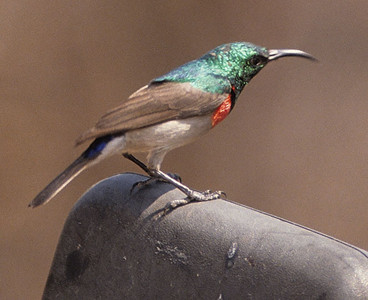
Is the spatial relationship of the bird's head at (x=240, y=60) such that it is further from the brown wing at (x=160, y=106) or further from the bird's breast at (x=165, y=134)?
the bird's breast at (x=165, y=134)

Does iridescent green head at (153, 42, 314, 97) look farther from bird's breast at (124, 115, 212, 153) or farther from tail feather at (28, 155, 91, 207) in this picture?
tail feather at (28, 155, 91, 207)

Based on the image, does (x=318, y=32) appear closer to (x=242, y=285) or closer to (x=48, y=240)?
(x=48, y=240)

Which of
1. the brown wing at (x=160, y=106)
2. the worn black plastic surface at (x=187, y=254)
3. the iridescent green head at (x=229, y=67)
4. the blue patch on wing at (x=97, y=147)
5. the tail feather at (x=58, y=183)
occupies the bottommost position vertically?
the worn black plastic surface at (x=187, y=254)

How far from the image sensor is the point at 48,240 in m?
6.21

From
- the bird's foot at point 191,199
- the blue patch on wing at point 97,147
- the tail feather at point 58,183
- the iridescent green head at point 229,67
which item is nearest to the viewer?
the bird's foot at point 191,199

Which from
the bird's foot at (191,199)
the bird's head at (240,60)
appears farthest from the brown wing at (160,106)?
the bird's foot at (191,199)

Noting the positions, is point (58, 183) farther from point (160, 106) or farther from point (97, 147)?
point (160, 106)

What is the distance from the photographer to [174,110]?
365cm

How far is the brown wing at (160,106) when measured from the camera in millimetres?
3543

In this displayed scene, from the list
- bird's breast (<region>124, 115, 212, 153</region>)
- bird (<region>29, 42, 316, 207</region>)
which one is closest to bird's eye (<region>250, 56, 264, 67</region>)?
bird (<region>29, 42, 316, 207</region>)

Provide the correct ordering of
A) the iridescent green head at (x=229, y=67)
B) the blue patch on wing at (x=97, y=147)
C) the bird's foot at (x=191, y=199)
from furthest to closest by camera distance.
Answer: the iridescent green head at (x=229, y=67) → the blue patch on wing at (x=97, y=147) → the bird's foot at (x=191, y=199)

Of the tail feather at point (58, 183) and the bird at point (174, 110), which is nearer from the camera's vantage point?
the tail feather at point (58, 183)

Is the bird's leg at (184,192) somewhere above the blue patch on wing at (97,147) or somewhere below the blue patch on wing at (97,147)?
below

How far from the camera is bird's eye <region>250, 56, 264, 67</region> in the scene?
3.76 meters
